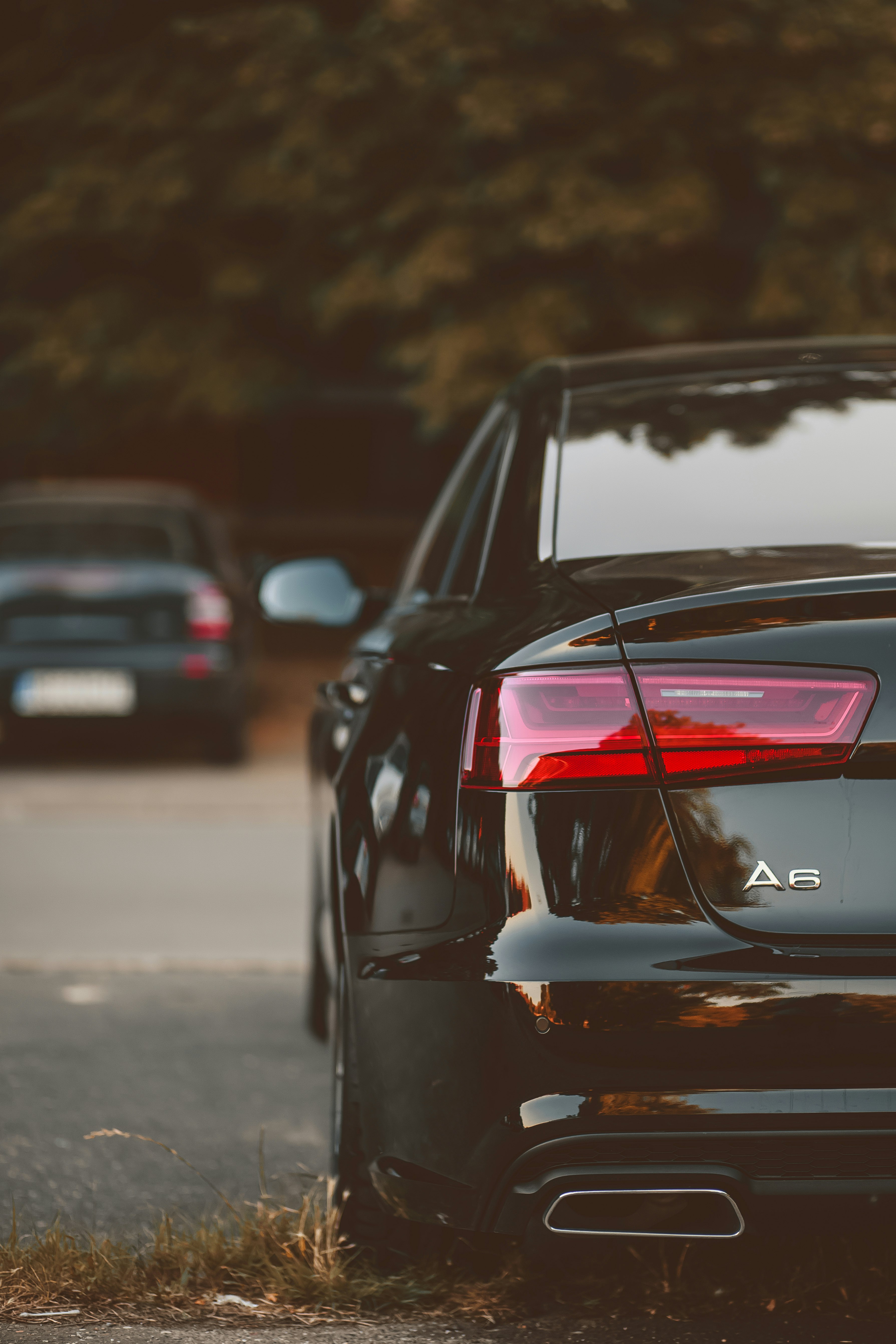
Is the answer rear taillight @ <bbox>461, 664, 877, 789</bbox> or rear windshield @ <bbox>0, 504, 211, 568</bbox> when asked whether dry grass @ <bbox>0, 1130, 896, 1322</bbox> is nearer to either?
rear taillight @ <bbox>461, 664, 877, 789</bbox>

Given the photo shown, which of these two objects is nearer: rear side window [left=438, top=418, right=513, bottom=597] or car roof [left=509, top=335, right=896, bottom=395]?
rear side window [left=438, top=418, right=513, bottom=597]

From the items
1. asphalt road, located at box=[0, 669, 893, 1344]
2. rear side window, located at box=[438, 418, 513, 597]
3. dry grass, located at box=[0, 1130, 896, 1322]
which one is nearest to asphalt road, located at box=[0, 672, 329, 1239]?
asphalt road, located at box=[0, 669, 893, 1344]

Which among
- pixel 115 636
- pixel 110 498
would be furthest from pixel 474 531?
pixel 110 498

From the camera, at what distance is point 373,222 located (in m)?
13.0

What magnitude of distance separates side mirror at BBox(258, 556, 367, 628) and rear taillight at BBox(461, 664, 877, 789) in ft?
6.21

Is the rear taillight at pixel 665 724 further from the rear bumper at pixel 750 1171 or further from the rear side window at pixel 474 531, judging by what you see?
the rear side window at pixel 474 531

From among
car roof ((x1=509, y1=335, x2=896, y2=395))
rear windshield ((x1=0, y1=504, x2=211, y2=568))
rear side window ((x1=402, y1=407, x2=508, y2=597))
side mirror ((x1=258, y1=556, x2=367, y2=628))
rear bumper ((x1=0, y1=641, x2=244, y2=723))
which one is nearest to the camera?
rear side window ((x1=402, y1=407, x2=508, y2=597))

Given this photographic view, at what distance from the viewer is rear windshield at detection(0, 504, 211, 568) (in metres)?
10.4

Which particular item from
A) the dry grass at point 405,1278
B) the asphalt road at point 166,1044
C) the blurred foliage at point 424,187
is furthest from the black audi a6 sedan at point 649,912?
the blurred foliage at point 424,187

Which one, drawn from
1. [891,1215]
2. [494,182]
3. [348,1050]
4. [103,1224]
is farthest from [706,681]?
[494,182]

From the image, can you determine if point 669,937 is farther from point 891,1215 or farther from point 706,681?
point 891,1215

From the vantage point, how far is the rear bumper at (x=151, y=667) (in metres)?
10.1

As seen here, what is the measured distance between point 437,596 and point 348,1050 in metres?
0.93

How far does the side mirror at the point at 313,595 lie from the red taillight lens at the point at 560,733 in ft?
6.17
